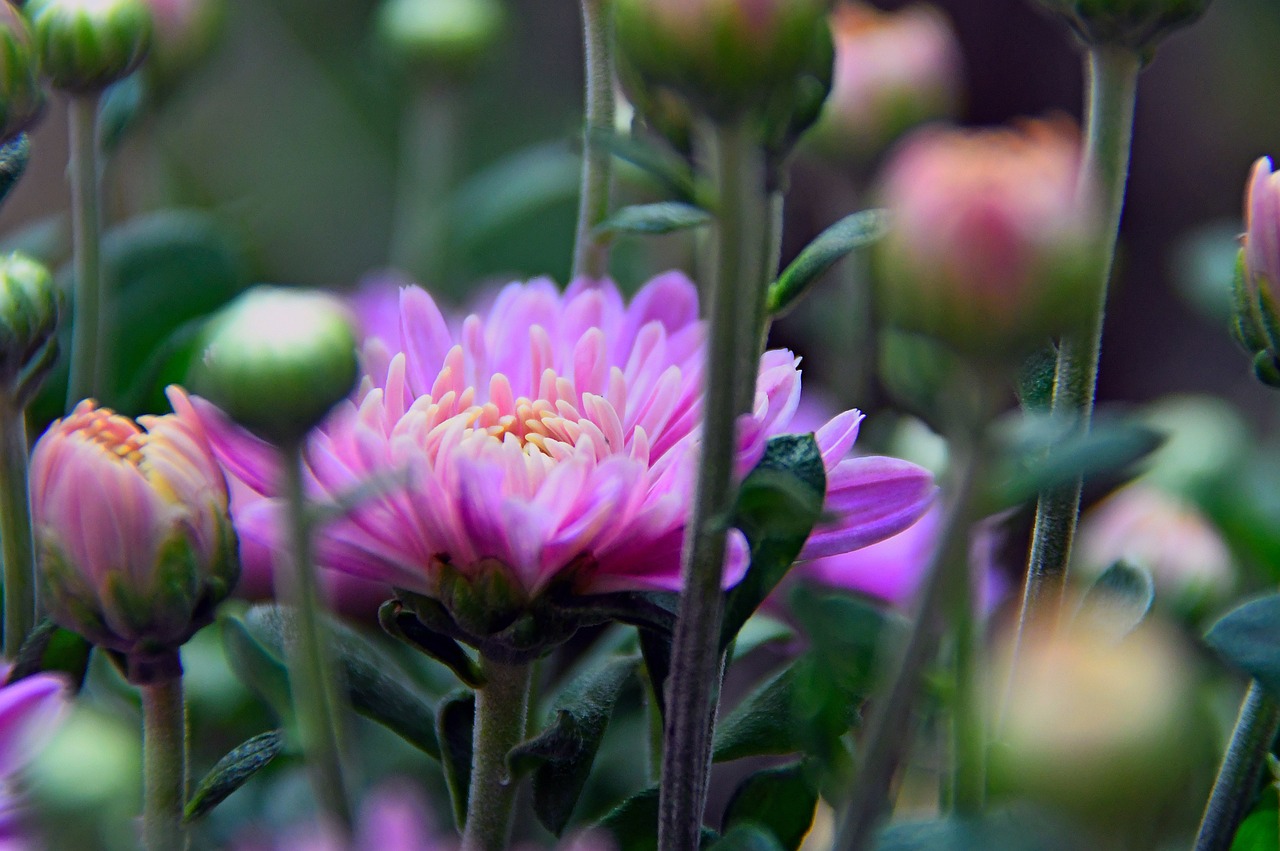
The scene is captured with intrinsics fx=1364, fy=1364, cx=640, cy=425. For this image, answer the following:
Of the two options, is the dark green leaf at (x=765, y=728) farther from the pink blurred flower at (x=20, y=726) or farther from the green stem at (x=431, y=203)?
the green stem at (x=431, y=203)

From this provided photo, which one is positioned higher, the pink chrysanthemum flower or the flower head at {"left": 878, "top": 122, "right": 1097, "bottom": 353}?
the flower head at {"left": 878, "top": 122, "right": 1097, "bottom": 353}

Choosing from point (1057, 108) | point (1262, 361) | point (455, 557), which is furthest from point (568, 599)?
point (1057, 108)

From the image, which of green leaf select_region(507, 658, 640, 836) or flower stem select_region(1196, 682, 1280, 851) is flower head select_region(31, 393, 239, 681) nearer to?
green leaf select_region(507, 658, 640, 836)

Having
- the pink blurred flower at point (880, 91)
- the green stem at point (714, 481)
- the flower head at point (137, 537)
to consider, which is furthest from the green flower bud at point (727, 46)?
the pink blurred flower at point (880, 91)

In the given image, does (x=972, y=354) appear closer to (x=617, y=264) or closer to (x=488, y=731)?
(x=488, y=731)

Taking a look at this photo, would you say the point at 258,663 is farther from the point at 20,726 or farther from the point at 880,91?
the point at 880,91

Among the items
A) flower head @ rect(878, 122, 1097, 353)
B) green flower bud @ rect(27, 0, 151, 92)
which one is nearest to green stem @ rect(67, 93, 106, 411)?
green flower bud @ rect(27, 0, 151, 92)
